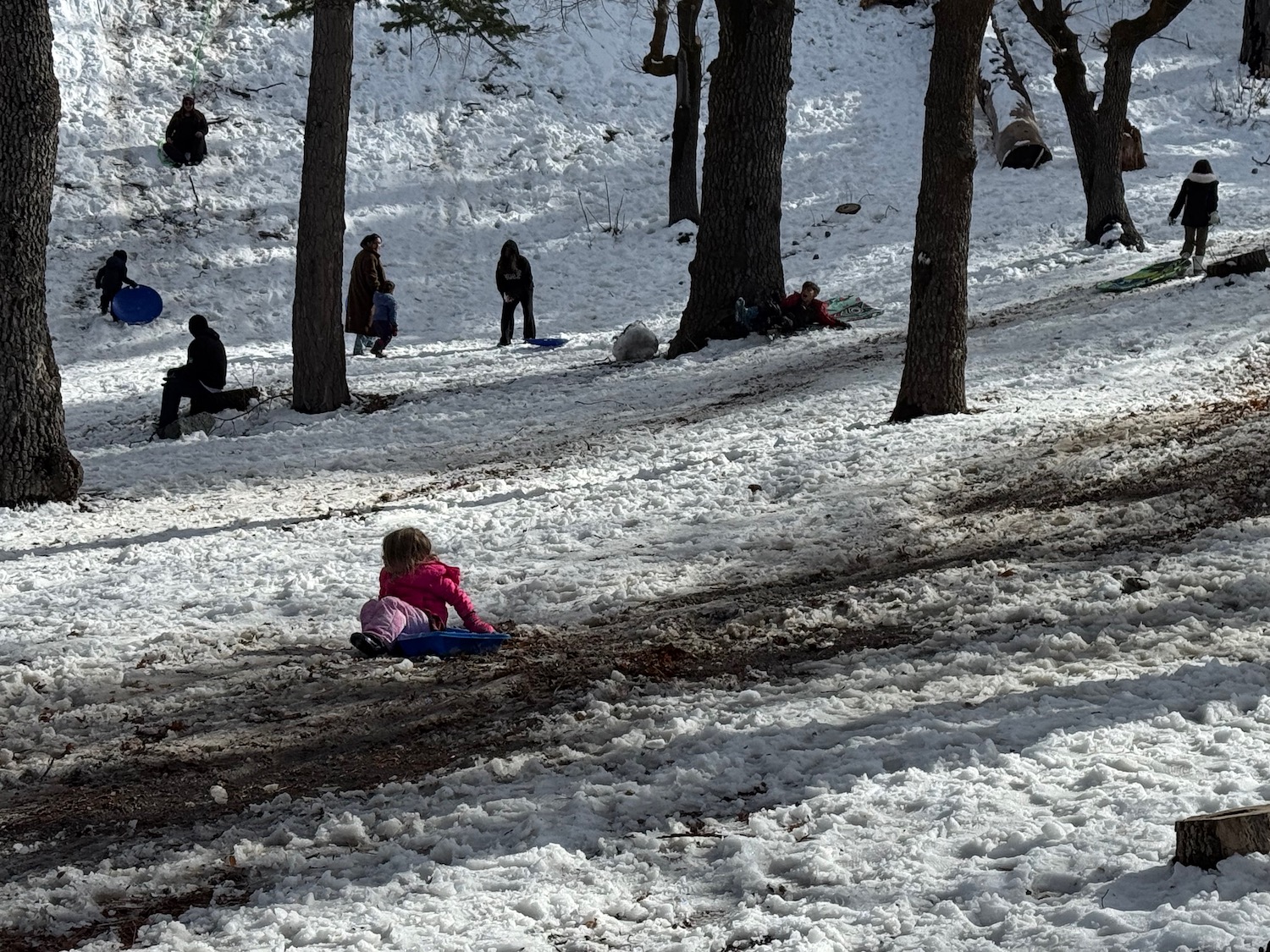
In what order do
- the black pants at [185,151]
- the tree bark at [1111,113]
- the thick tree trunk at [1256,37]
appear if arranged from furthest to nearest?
the thick tree trunk at [1256,37]
the black pants at [185,151]
the tree bark at [1111,113]

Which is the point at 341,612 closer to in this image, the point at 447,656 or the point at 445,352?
the point at 447,656

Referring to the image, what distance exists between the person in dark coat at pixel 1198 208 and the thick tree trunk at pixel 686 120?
886 cm

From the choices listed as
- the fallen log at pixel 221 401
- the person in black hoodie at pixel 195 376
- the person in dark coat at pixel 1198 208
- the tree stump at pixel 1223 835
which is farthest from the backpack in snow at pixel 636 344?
the tree stump at pixel 1223 835

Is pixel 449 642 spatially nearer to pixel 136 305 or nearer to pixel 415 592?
pixel 415 592

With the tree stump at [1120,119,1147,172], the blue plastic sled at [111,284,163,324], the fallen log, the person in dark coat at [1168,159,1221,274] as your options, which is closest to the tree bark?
the person in dark coat at [1168,159,1221,274]

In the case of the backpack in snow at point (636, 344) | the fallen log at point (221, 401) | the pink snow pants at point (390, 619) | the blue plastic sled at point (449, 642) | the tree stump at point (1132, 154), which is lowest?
the blue plastic sled at point (449, 642)

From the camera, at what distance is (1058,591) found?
573 cm

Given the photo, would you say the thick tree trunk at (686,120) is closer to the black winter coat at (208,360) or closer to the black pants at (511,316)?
the black pants at (511,316)

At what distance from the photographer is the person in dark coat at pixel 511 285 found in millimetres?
17312

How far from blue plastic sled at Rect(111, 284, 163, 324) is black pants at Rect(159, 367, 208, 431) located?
637 cm

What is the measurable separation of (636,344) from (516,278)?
3.59m

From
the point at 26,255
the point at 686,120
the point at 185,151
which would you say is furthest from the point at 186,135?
the point at 26,255

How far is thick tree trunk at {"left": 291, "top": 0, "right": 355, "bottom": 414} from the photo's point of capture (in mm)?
12391

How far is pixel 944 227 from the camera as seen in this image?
945cm
